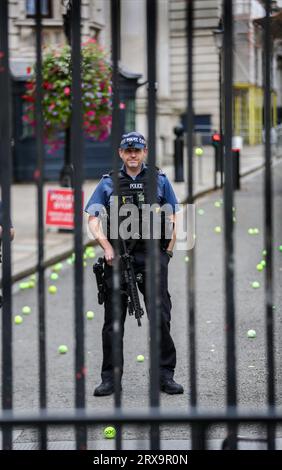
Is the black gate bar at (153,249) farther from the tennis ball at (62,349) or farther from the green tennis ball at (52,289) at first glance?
the green tennis ball at (52,289)

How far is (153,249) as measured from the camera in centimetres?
250

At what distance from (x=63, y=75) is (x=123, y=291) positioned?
8.50 metres

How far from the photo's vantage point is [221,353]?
701 centimetres

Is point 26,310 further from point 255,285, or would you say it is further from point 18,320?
point 255,285

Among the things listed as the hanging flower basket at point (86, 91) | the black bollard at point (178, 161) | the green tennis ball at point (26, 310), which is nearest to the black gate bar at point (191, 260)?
the green tennis ball at point (26, 310)

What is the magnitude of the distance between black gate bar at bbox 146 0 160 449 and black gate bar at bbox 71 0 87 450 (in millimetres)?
193

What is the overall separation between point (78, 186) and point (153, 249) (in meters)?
0.28

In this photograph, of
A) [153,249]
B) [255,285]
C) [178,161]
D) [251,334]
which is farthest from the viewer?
[178,161]

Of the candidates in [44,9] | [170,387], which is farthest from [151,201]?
[44,9]

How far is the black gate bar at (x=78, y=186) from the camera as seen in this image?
8.18 ft

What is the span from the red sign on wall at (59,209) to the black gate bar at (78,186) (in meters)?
10.3
